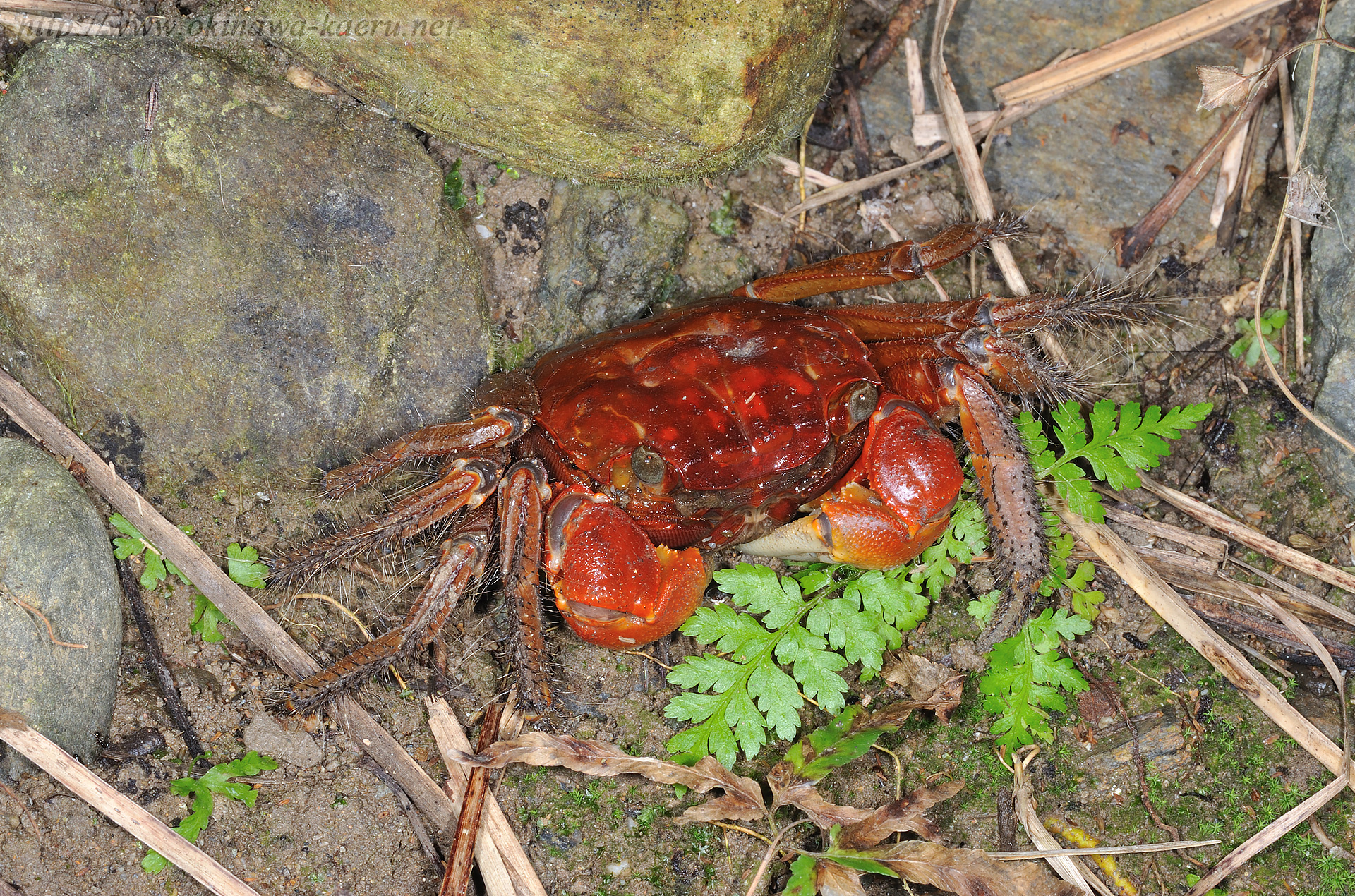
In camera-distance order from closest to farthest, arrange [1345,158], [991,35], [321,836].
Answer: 1. [321,836]
2. [1345,158]
3. [991,35]

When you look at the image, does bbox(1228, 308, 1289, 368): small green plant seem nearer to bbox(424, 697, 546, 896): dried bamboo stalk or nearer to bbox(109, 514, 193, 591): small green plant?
bbox(424, 697, 546, 896): dried bamboo stalk

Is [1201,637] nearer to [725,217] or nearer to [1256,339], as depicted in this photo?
[1256,339]

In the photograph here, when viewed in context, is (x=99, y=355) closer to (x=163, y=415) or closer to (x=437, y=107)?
(x=163, y=415)

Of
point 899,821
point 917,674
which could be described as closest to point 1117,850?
point 899,821

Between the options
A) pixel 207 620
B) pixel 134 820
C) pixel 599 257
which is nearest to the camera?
pixel 134 820

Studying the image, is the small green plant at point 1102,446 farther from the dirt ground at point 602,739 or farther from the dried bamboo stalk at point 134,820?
the dried bamboo stalk at point 134,820

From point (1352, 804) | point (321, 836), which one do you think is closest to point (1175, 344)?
point (1352, 804)
